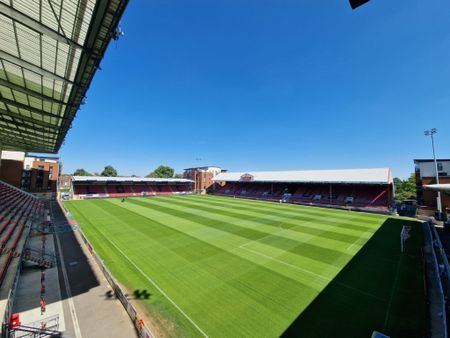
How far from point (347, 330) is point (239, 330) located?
152 inches

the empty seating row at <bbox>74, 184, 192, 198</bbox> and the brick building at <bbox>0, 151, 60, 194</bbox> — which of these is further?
the empty seating row at <bbox>74, 184, 192, 198</bbox>

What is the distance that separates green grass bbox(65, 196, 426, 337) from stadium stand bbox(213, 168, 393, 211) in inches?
664

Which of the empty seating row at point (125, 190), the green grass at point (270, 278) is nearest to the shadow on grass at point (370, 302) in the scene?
the green grass at point (270, 278)

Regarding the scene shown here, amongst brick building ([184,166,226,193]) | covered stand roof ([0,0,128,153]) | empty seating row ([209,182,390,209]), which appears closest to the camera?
covered stand roof ([0,0,128,153])

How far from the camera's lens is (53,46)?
26.7 ft

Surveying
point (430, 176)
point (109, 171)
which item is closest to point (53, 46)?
point (430, 176)

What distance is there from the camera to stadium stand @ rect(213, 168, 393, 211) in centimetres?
3512

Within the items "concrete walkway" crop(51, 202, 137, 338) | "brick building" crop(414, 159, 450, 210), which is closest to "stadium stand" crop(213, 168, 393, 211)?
"brick building" crop(414, 159, 450, 210)

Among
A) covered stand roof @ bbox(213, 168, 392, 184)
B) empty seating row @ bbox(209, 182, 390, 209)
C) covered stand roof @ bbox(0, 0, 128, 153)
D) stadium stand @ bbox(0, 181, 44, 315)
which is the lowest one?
stadium stand @ bbox(0, 181, 44, 315)

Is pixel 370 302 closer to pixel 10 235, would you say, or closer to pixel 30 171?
pixel 10 235

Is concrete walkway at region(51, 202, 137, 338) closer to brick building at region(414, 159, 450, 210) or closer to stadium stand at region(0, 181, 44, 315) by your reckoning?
stadium stand at region(0, 181, 44, 315)

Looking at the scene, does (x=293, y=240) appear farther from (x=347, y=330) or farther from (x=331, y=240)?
(x=347, y=330)

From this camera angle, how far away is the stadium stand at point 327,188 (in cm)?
3512

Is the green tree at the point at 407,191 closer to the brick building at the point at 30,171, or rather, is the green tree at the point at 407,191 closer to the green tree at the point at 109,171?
the brick building at the point at 30,171
